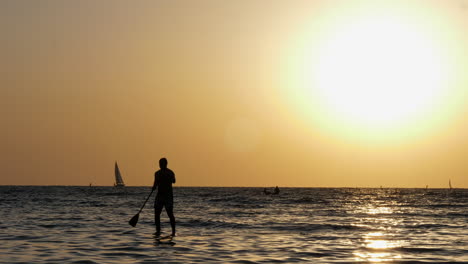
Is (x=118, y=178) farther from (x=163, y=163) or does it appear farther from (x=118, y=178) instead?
(x=163, y=163)

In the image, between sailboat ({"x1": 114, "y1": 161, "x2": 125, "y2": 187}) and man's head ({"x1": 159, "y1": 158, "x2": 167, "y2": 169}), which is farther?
sailboat ({"x1": 114, "y1": 161, "x2": 125, "y2": 187})

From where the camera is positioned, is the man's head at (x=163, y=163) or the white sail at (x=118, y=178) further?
the white sail at (x=118, y=178)

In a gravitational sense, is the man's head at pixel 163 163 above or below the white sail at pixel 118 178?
below

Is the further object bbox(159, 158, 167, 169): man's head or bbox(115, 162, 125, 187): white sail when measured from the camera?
bbox(115, 162, 125, 187): white sail

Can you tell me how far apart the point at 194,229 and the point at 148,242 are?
5.97m

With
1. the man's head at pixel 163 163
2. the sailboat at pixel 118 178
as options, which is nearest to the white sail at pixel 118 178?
the sailboat at pixel 118 178

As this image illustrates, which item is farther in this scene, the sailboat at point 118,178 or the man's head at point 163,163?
the sailboat at point 118,178

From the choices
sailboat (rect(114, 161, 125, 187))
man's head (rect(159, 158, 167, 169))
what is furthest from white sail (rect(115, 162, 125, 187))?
man's head (rect(159, 158, 167, 169))

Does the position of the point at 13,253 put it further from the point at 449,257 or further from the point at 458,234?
the point at 458,234

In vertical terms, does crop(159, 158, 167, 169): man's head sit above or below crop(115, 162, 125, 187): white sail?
below

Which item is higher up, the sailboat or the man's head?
the sailboat

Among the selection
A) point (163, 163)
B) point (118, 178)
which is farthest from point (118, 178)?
point (163, 163)

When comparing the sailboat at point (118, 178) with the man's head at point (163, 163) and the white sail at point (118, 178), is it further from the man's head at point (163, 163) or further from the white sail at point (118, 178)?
the man's head at point (163, 163)

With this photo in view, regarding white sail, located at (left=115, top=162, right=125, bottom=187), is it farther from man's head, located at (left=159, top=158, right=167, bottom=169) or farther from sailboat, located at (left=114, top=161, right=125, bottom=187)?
man's head, located at (left=159, top=158, right=167, bottom=169)
